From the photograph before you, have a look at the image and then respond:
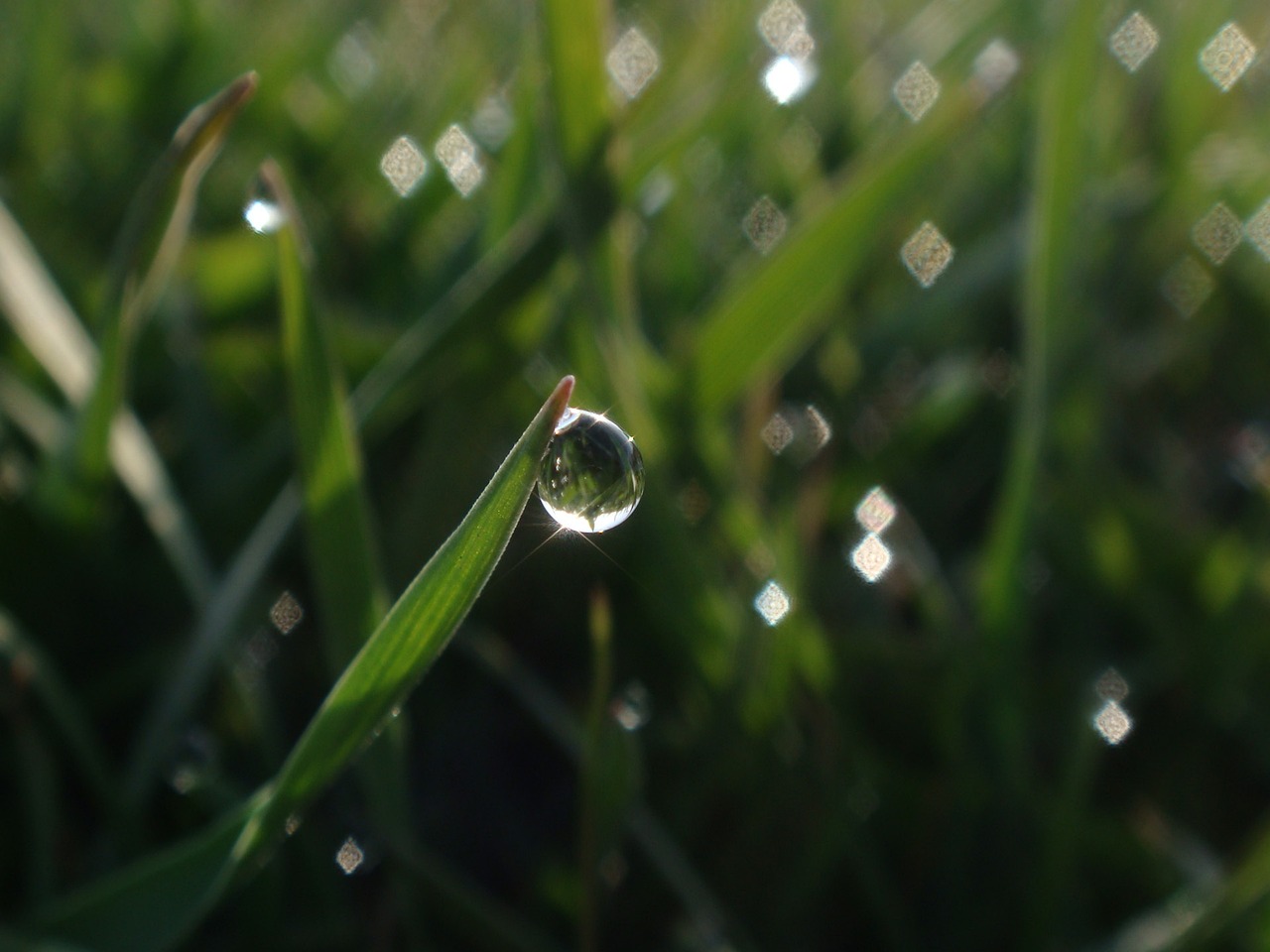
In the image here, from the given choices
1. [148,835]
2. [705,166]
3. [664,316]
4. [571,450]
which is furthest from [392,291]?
[571,450]

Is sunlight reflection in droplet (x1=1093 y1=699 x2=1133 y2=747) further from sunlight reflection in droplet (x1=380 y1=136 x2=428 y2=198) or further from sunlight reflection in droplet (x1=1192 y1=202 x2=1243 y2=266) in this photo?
sunlight reflection in droplet (x1=380 y1=136 x2=428 y2=198)

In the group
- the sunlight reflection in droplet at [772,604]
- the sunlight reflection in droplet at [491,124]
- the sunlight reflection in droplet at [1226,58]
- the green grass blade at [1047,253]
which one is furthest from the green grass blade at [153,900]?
the sunlight reflection in droplet at [1226,58]

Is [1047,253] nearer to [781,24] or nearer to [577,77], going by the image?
[577,77]

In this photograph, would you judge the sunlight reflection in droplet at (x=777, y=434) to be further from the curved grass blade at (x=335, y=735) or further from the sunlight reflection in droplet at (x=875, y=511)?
the curved grass blade at (x=335, y=735)

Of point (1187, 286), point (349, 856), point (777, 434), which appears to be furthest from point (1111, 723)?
point (1187, 286)

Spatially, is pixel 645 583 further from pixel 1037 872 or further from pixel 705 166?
pixel 705 166

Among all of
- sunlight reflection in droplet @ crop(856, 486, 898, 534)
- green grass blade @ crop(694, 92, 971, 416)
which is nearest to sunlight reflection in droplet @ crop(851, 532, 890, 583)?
sunlight reflection in droplet @ crop(856, 486, 898, 534)
